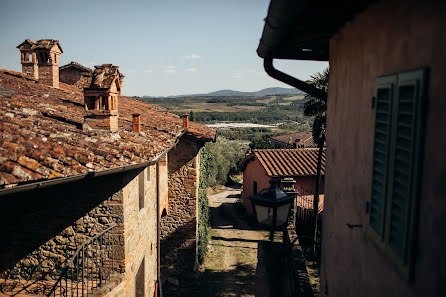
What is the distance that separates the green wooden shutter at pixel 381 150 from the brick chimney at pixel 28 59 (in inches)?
518

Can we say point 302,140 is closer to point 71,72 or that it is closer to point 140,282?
point 71,72

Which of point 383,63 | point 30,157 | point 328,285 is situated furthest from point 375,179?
point 30,157

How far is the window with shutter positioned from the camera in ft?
6.40

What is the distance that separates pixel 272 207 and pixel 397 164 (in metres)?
2.89

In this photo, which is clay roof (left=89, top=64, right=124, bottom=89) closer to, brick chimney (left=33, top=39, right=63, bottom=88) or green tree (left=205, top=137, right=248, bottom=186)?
brick chimney (left=33, top=39, right=63, bottom=88)

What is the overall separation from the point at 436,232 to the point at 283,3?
63.1 inches

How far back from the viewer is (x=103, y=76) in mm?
7652

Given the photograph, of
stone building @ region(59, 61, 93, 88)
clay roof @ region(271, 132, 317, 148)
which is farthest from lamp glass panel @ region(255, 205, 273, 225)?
clay roof @ region(271, 132, 317, 148)

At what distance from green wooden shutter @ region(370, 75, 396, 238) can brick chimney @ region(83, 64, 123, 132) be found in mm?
5886

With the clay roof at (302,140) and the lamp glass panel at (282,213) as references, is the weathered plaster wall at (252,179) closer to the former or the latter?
the lamp glass panel at (282,213)

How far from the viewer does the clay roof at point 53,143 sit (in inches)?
178

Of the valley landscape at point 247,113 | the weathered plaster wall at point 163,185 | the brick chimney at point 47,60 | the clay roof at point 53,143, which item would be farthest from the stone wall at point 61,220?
the valley landscape at point 247,113

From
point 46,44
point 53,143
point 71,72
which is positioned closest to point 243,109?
point 71,72

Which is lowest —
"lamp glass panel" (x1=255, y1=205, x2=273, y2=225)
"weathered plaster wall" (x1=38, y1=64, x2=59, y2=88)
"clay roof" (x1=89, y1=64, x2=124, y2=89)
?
"lamp glass panel" (x1=255, y1=205, x2=273, y2=225)
